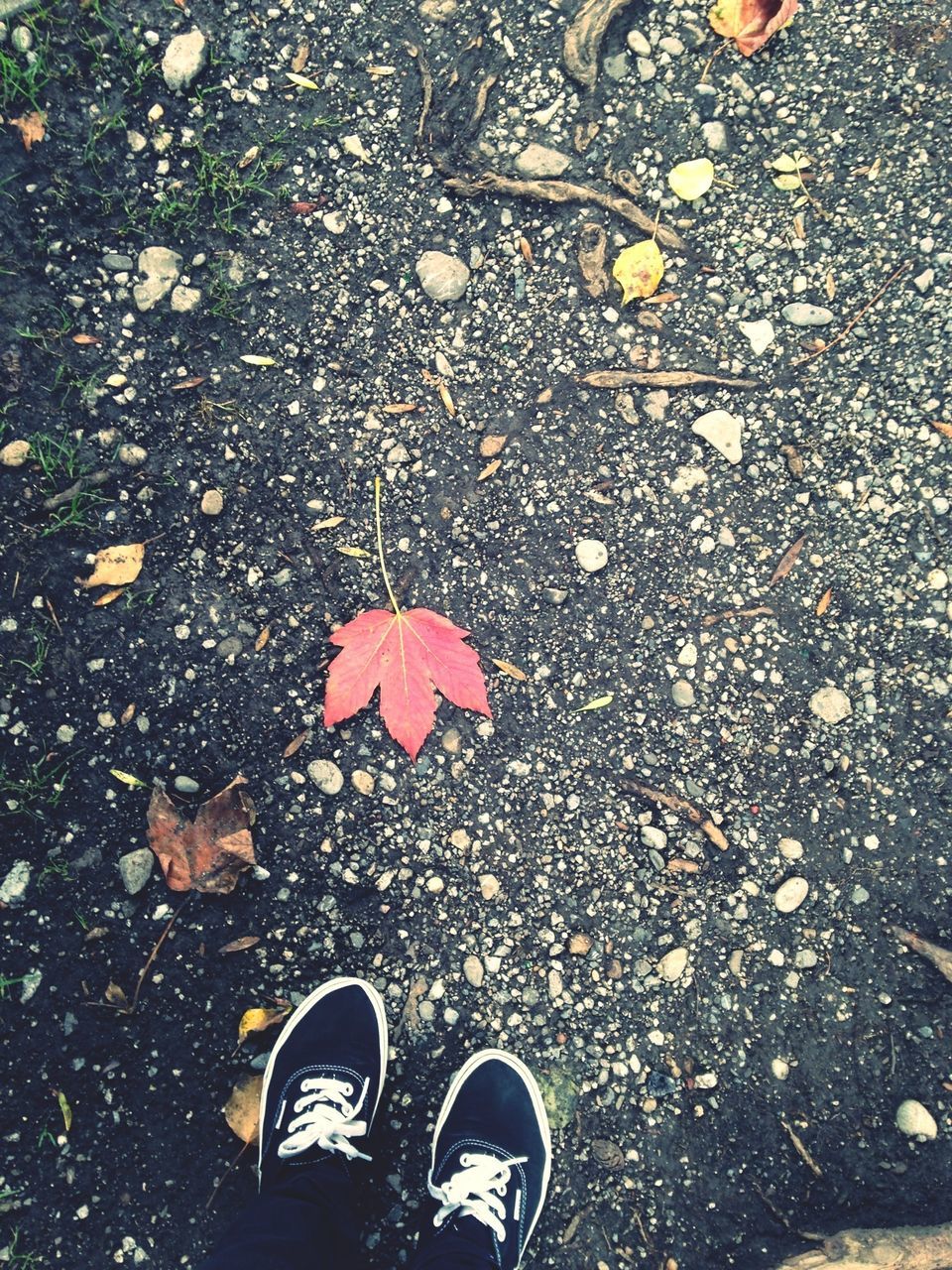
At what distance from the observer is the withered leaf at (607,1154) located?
1.74 meters

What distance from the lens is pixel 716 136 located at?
197 centimetres

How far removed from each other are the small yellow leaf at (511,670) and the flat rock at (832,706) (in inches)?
29.5

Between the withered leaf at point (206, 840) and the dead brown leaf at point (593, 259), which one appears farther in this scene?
the dead brown leaf at point (593, 259)

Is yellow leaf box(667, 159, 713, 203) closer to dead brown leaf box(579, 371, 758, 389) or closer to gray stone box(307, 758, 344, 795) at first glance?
dead brown leaf box(579, 371, 758, 389)

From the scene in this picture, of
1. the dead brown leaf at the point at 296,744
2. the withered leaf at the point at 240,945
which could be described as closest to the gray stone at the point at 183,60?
the dead brown leaf at the point at 296,744

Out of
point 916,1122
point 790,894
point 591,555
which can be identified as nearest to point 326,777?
point 591,555

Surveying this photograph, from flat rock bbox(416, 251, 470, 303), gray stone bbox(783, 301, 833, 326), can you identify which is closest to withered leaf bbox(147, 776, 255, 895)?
flat rock bbox(416, 251, 470, 303)

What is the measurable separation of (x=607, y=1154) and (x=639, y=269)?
7.23 feet

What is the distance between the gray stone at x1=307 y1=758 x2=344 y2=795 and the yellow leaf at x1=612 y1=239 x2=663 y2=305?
57.0 inches

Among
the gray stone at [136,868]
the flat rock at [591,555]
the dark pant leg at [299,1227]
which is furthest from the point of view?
the flat rock at [591,555]

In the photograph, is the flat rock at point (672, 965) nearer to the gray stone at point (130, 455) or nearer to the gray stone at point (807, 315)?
the gray stone at point (807, 315)

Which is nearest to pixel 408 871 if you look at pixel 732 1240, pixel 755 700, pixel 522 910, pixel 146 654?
pixel 522 910

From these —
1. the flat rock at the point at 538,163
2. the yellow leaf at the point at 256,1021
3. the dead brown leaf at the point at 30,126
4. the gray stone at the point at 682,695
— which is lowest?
the yellow leaf at the point at 256,1021

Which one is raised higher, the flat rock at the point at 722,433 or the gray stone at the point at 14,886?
the flat rock at the point at 722,433
